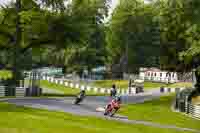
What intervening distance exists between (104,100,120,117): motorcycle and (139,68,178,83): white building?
61.7 meters

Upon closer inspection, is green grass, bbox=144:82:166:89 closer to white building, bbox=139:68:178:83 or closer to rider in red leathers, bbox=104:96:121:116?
white building, bbox=139:68:178:83

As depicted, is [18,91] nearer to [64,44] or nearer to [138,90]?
[64,44]

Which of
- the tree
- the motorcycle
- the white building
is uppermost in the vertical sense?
the tree

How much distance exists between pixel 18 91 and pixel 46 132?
26699mm

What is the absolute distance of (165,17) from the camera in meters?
47.7

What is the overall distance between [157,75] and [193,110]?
64.7 m

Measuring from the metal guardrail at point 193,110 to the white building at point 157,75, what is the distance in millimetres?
Answer: 53182

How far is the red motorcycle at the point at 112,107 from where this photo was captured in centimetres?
2892

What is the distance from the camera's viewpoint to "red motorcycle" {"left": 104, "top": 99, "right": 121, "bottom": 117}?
28922mm

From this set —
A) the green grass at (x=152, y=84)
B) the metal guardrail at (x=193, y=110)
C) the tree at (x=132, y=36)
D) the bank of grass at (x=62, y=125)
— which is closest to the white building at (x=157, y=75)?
the green grass at (x=152, y=84)

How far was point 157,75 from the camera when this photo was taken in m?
101

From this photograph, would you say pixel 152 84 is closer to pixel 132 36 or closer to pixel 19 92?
pixel 132 36

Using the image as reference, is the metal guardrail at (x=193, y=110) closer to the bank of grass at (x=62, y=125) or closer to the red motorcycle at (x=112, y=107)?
the red motorcycle at (x=112, y=107)

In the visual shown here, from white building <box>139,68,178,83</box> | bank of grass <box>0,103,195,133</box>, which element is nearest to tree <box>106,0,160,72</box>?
white building <box>139,68,178,83</box>
